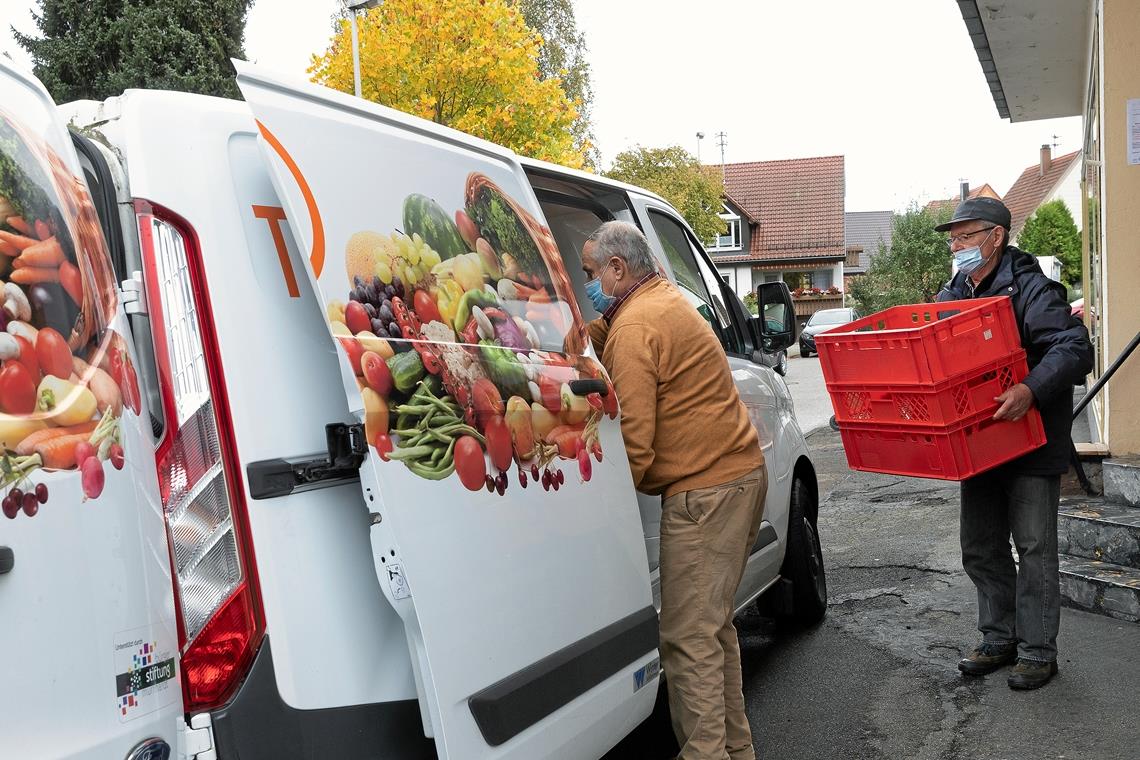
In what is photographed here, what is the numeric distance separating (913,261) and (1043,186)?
3019cm

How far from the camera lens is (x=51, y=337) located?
5.98ft

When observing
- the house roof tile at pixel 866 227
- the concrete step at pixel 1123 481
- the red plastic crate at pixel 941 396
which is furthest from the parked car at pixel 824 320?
→ the house roof tile at pixel 866 227

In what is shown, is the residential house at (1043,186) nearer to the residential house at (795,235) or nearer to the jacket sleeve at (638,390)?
the residential house at (795,235)

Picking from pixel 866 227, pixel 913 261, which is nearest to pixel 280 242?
pixel 913 261

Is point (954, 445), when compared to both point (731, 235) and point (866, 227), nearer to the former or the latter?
point (731, 235)

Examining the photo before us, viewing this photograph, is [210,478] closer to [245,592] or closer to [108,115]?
[245,592]

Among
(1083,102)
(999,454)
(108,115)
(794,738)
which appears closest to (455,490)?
(108,115)

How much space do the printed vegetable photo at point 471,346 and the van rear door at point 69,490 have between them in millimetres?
460

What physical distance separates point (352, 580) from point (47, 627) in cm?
66

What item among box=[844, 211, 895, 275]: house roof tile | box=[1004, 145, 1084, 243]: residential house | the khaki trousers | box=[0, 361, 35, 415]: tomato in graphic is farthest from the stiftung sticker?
box=[844, 211, 895, 275]: house roof tile

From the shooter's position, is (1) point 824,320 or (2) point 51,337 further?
(1) point 824,320

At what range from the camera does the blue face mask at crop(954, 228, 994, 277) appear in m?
4.58

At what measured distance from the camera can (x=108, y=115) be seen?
2248 millimetres

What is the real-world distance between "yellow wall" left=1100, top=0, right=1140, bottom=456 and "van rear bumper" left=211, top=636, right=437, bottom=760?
5.96 m
